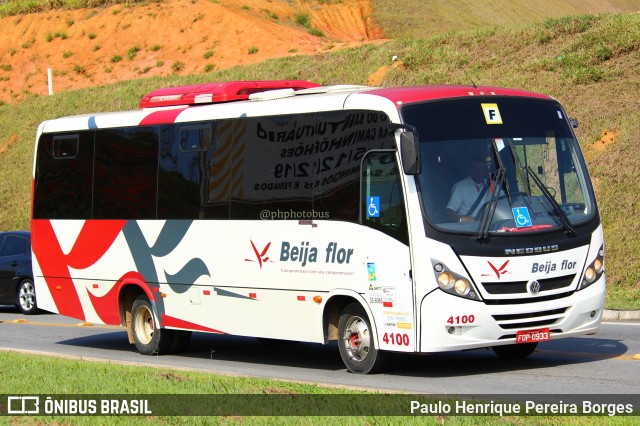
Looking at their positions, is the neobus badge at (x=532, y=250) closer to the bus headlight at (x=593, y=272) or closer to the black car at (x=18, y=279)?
the bus headlight at (x=593, y=272)

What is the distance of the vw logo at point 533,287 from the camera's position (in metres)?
11.9

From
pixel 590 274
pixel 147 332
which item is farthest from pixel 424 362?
pixel 147 332

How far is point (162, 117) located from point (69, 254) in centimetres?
280

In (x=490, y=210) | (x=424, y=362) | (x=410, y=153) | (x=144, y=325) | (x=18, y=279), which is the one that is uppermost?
(x=410, y=153)

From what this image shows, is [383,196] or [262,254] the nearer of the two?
[383,196]

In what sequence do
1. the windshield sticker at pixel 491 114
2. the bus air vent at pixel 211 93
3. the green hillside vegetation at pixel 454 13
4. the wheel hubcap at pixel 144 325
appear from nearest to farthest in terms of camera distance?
the windshield sticker at pixel 491 114, the bus air vent at pixel 211 93, the wheel hubcap at pixel 144 325, the green hillside vegetation at pixel 454 13

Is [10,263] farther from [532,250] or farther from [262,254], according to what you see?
[532,250]

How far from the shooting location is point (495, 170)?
12289 millimetres

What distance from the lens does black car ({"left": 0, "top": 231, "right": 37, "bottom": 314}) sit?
24.7m

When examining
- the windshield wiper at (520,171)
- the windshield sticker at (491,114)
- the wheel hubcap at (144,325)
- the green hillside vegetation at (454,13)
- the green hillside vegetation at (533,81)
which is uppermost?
the green hillside vegetation at (454,13)

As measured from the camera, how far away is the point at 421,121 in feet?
40.4

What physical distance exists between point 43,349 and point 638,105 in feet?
58.4

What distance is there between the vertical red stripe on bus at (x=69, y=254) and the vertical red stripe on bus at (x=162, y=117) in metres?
1.44

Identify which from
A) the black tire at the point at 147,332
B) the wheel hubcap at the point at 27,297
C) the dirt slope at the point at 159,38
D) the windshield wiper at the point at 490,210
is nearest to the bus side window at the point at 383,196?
the windshield wiper at the point at 490,210
